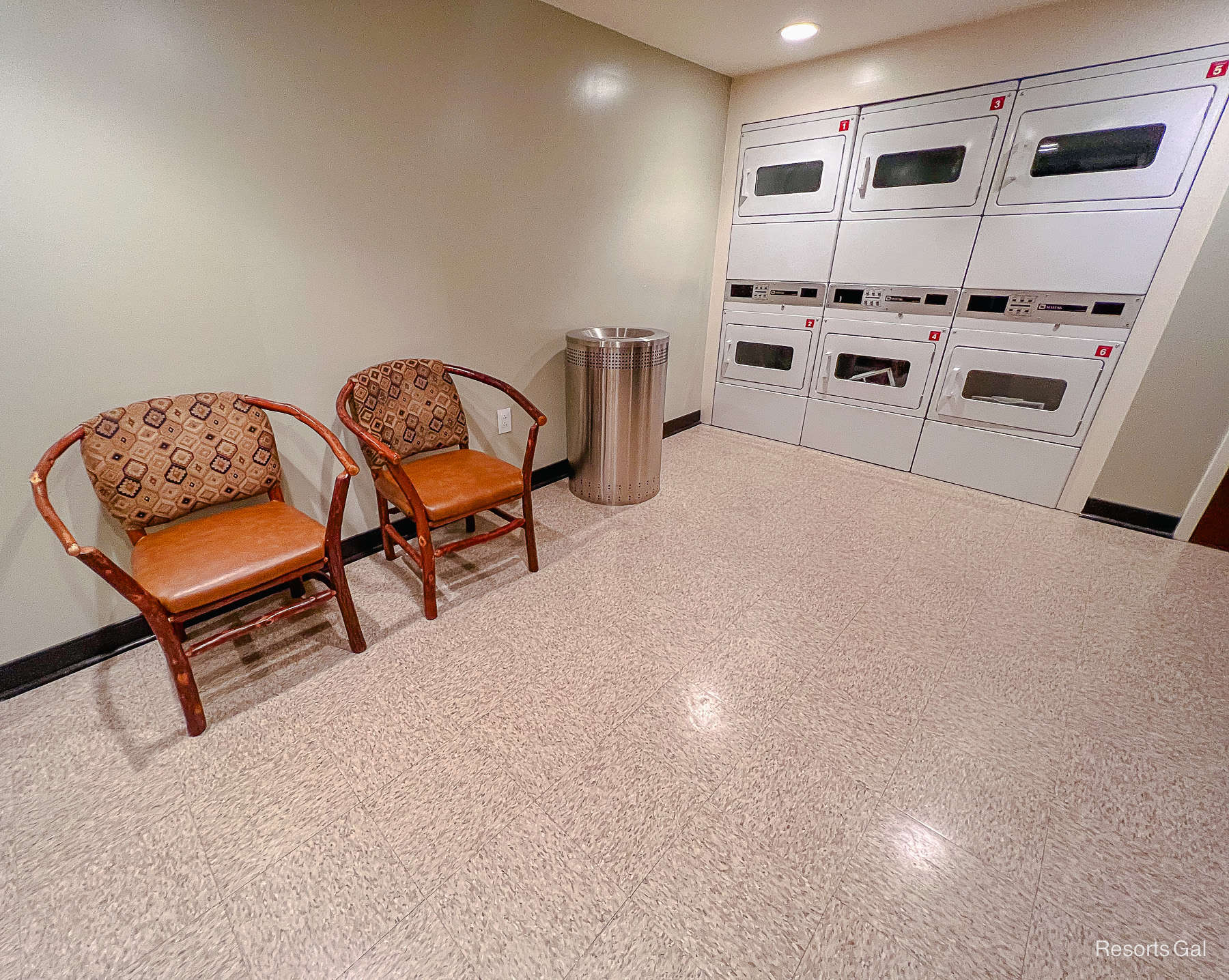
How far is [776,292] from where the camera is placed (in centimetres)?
343

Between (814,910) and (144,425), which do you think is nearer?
(814,910)

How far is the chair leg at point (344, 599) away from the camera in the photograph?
5.13ft

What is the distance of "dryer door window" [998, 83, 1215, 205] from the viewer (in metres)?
2.11

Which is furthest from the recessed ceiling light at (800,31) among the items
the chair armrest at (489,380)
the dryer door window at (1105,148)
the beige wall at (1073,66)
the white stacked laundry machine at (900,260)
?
the chair armrest at (489,380)

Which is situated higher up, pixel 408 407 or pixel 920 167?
pixel 920 167

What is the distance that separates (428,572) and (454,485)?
338 mm

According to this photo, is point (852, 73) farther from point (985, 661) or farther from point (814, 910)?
point (814, 910)

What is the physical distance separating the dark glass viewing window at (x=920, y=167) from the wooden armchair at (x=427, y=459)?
8.17 feet

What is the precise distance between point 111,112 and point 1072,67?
3.68 m

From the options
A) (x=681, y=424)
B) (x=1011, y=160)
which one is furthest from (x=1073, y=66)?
(x=681, y=424)

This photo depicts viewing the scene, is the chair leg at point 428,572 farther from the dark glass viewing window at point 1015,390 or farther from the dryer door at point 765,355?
the dark glass viewing window at point 1015,390

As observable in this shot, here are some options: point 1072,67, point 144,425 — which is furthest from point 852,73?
point 144,425

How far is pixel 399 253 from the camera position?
2.07 meters

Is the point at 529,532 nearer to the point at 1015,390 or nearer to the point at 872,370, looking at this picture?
the point at 872,370
